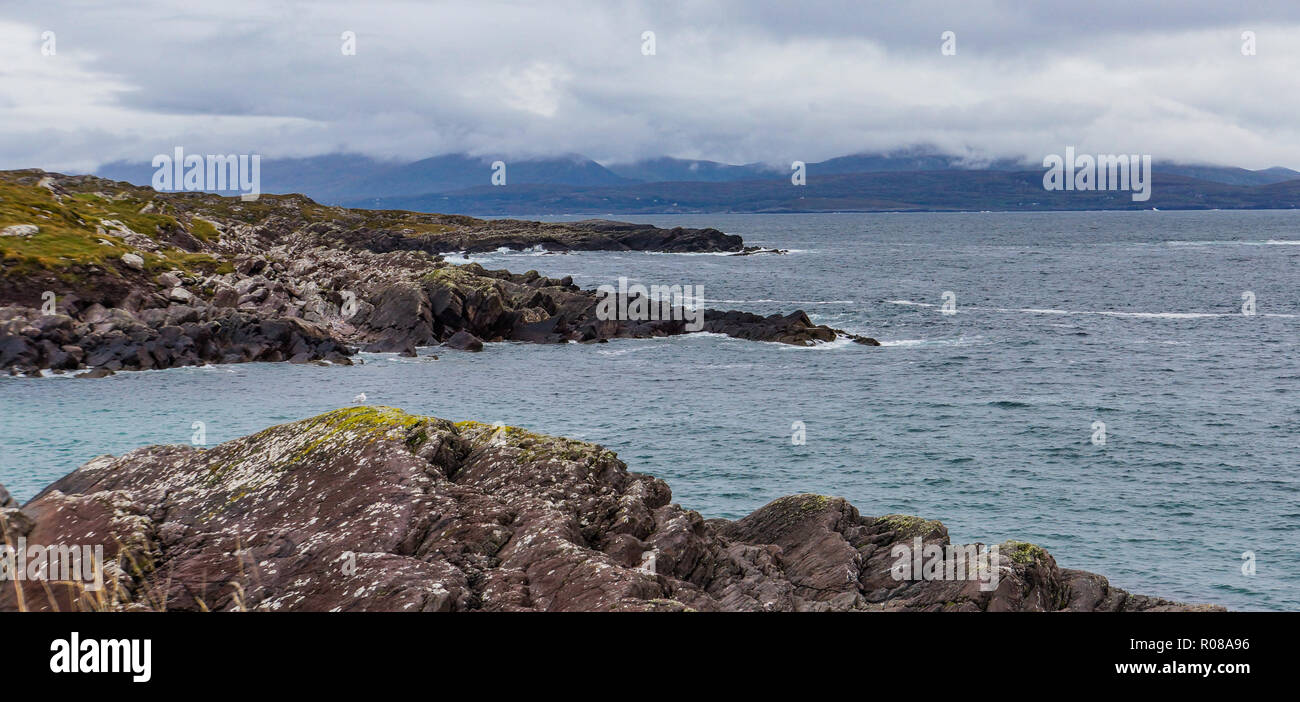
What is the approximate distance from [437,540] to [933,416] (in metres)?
43.9

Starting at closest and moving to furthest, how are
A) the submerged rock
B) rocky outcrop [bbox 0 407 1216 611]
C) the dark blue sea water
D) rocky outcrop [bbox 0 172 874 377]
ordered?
1. rocky outcrop [bbox 0 407 1216 611]
2. the dark blue sea water
3. rocky outcrop [bbox 0 172 874 377]
4. the submerged rock

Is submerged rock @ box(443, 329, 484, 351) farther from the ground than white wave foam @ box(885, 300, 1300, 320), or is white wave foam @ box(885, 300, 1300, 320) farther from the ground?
white wave foam @ box(885, 300, 1300, 320)

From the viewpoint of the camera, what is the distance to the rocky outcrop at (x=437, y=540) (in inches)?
455

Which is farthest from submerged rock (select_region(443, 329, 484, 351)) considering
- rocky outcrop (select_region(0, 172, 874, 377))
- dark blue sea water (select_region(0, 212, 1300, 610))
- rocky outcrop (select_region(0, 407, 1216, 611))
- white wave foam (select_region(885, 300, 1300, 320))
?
rocky outcrop (select_region(0, 407, 1216, 611))

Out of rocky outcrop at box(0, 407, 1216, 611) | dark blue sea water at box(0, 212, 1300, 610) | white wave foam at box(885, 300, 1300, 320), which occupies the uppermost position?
white wave foam at box(885, 300, 1300, 320)

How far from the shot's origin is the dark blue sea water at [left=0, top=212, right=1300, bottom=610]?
34.8 meters

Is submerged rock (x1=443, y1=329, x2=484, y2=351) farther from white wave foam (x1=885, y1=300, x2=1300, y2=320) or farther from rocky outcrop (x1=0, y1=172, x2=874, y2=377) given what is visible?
white wave foam (x1=885, y1=300, x2=1300, y2=320)

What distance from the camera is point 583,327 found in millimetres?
82125

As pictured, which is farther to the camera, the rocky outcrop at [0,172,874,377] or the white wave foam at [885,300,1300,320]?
the white wave foam at [885,300,1300,320]

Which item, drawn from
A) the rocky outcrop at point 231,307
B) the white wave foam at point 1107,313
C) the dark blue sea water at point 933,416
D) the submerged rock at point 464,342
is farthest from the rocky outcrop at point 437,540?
the white wave foam at point 1107,313

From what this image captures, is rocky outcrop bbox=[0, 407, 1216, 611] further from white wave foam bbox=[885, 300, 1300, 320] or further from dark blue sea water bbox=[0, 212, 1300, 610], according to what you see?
white wave foam bbox=[885, 300, 1300, 320]

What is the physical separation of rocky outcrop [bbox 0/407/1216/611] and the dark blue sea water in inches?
605

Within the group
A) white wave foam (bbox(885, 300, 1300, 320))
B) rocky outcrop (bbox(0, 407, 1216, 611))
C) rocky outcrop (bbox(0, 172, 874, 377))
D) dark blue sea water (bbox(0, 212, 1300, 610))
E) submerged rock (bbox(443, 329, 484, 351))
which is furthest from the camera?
white wave foam (bbox(885, 300, 1300, 320))

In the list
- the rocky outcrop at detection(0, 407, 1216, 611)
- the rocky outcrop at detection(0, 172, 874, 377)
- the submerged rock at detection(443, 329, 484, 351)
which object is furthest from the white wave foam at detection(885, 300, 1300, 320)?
the rocky outcrop at detection(0, 407, 1216, 611)
